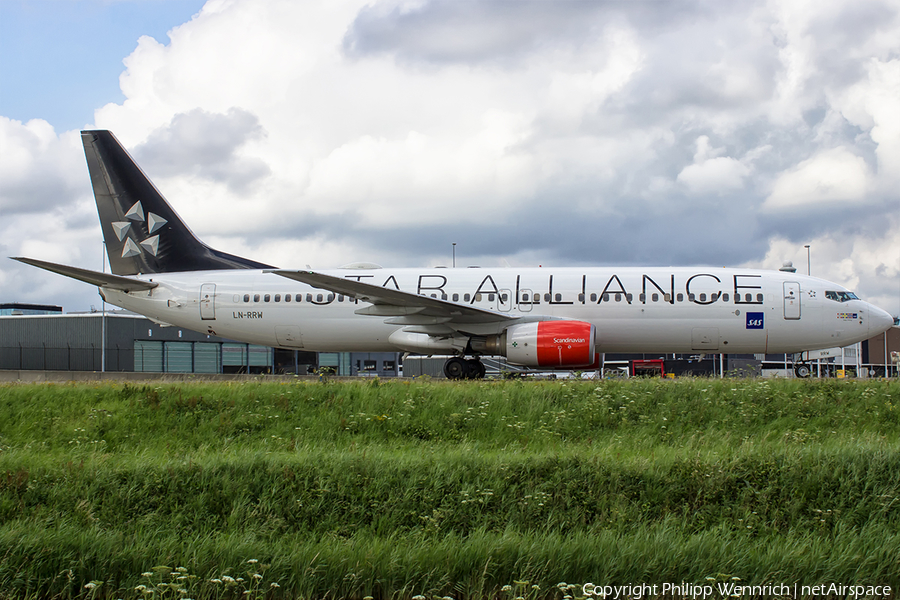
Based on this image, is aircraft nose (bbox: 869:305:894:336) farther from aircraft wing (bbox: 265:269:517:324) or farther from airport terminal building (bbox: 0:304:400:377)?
airport terminal building (bbox: 0:304:400:377)

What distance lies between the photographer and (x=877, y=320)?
797 inches

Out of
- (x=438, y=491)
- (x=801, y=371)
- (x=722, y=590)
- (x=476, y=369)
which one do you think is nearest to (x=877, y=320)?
(x=801, y=371)

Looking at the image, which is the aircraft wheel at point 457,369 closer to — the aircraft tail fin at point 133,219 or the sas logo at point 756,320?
the sas logo at point 756,320

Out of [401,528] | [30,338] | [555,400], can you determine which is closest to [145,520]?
[401,528]

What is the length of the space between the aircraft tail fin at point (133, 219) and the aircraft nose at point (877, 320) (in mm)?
19587

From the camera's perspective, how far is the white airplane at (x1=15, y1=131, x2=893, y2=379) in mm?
19188

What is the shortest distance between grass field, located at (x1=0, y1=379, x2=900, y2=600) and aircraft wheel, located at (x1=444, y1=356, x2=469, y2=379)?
6492 mm

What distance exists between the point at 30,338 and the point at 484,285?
47972mm

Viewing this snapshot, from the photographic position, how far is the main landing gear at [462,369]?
20094 millimetres

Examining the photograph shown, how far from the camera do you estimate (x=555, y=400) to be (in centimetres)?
1337

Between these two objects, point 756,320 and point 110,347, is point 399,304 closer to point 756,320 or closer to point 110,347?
point 756,320

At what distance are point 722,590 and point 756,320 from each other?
1436cm

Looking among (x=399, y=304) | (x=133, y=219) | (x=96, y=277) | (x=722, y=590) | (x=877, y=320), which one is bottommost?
(x=722, y=590)

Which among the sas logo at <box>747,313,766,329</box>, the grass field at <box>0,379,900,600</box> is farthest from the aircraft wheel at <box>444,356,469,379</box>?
the sas logo at <box>747,313,766,329</box>
